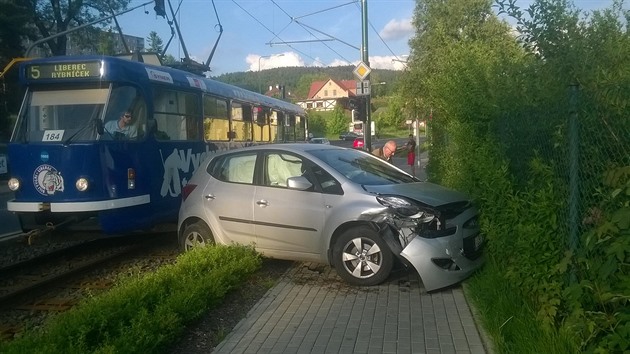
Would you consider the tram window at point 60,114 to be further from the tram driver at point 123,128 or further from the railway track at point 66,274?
the railway track at point 66,274

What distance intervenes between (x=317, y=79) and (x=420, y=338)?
431 ft

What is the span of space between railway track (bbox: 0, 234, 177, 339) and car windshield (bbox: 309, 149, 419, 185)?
129 inches

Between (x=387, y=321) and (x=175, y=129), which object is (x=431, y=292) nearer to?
(x=387, y=321)

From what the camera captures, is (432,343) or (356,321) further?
(356,321)

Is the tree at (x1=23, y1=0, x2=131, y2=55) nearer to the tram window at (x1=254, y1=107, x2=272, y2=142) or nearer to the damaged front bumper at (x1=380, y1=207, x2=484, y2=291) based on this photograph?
the tram window at (x1=254, y1=107, x2=272, y2=142)

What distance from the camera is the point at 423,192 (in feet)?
25.0

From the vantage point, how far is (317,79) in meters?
135

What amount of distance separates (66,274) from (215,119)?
5690 mm

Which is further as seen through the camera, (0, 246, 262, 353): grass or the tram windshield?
the tram windshield

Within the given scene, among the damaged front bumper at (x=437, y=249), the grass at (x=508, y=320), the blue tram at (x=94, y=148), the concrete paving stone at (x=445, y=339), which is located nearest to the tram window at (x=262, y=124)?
the blue tram at (x=94, y=148)

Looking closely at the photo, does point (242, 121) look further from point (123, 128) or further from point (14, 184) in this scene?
point (14, 184)

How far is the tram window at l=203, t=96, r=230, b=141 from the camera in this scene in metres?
13.3

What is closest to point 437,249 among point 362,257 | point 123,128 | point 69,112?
point 362,257

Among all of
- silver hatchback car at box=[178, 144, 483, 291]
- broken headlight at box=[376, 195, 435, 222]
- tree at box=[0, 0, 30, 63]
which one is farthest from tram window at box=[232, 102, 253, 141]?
tree at box=[0, 0, 30, 63]
